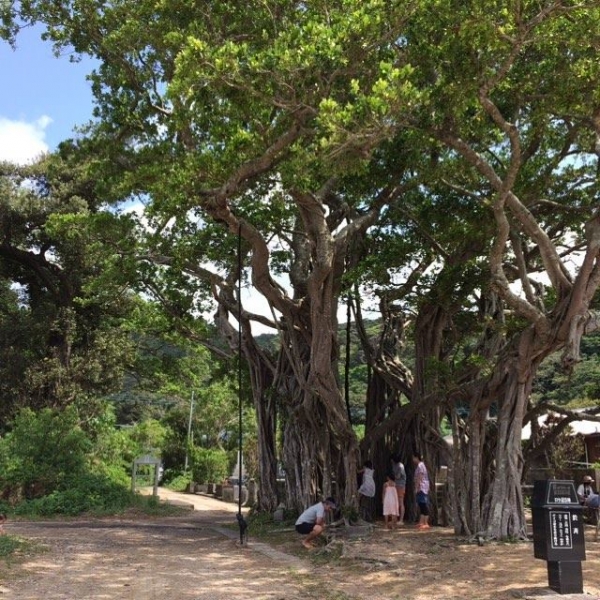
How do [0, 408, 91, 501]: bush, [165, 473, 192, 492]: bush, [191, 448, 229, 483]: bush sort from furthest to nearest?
[165, 473, 192, 492]: bush
[191, 448, 229, 483]: bush
[0, 408, 91, 501]: bush

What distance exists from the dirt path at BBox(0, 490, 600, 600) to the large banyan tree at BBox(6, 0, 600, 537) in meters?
1.56

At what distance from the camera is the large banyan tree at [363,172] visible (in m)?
8.03

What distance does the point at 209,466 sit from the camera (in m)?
27.7

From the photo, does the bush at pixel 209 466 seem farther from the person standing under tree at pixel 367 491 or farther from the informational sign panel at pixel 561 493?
the informational sign panel at pixel 561 493

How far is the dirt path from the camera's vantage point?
7180 millimetres

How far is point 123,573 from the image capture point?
839cm

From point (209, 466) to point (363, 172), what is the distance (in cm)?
2016

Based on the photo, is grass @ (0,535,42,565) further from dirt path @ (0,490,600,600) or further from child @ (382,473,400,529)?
child @ (382,473,400,529)

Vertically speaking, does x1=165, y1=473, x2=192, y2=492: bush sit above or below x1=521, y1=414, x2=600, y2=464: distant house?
below

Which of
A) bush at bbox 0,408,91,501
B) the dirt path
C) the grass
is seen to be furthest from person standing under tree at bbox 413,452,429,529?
bush at bbox 0,408,91,501

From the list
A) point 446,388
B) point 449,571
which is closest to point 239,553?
point 449,571

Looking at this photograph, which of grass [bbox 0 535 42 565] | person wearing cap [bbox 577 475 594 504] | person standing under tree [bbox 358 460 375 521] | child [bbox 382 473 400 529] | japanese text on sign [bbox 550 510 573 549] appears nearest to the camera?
japanese text on sign [bbox 550 510 573 549]

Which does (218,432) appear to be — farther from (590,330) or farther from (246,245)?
(590,330)

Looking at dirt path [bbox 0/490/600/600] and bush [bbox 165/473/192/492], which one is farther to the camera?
bush [bbox 165/473/192/492]
